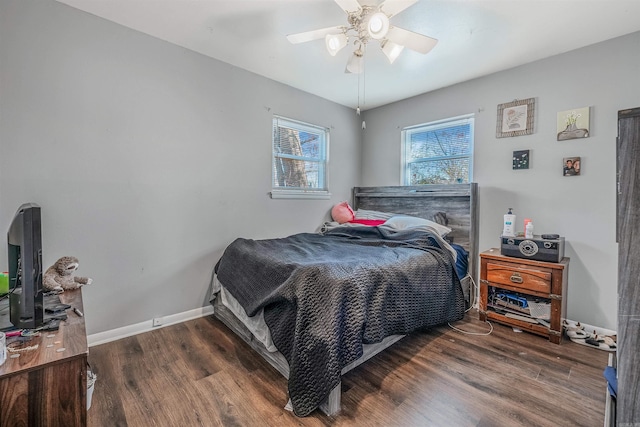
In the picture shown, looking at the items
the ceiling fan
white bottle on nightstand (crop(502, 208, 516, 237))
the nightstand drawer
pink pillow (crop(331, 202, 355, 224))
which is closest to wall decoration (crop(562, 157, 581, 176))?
white bottle on nightstand (crop(502, 208, 516, 237))

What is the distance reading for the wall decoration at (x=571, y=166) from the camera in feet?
7.82

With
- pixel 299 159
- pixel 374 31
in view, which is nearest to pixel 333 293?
pixel 374 31

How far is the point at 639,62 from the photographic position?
2135 mm

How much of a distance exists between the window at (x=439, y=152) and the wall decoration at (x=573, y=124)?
0.77 metres

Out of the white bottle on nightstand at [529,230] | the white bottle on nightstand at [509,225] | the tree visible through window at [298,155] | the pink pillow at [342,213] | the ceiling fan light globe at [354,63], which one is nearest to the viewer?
the ceiling fan light globe at [354,63]

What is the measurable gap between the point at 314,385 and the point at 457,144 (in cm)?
293

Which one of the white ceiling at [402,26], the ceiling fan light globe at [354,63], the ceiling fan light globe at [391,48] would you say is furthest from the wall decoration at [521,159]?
the ceiling fan light globe at [354,63]

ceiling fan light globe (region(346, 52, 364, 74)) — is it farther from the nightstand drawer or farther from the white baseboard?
the white baseboard

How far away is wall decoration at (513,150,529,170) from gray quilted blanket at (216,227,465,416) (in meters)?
1.10

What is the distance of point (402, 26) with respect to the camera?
2.11 metres

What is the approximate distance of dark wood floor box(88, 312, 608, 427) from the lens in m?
1.42

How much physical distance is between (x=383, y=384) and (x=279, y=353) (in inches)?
26.0

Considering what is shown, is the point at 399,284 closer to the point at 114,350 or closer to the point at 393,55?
the point at 393,55

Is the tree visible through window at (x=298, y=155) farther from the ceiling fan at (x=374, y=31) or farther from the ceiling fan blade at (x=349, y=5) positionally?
the ceiling fan blade at (x=349, y=5)
